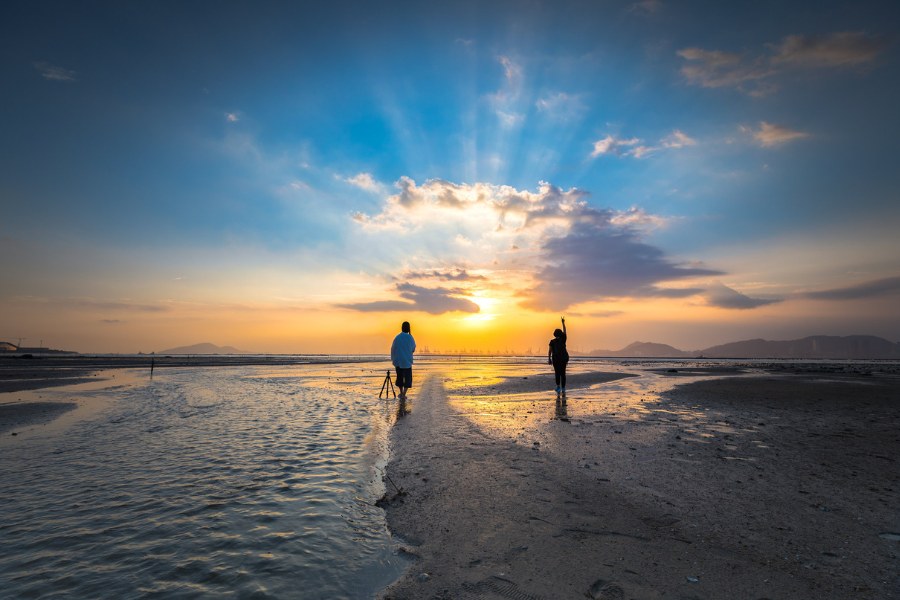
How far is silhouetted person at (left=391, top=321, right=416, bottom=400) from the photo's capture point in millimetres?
18500

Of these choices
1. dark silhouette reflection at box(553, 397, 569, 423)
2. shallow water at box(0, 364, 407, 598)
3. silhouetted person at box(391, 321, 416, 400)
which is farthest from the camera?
silhouetted person at box(391, 321, 416, 400)

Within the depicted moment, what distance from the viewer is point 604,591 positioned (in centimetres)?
360

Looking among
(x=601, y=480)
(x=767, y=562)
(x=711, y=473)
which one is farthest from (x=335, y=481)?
(x=711, y=473)

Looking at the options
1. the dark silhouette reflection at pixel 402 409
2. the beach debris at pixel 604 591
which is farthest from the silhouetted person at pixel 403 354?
the beach debris at pixel 604 591

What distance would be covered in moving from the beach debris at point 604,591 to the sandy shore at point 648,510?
1 centimetres

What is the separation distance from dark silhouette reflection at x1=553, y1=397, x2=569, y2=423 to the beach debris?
9243mm

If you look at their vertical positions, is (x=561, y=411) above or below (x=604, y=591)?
below

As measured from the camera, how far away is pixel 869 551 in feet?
13.9

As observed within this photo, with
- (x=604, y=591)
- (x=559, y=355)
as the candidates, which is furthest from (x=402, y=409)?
(x=604, y=591)

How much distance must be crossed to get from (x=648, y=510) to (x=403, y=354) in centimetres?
1423

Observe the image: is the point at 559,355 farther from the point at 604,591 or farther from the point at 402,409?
the point at 604,591

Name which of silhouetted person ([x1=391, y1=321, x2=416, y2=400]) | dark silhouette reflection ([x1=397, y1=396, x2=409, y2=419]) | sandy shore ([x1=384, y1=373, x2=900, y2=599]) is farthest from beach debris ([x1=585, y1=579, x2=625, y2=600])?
silhouetted person ([x1=391, y1=321, x2=416, y2=400])

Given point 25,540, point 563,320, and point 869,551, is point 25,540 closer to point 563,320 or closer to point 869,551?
point 869,551

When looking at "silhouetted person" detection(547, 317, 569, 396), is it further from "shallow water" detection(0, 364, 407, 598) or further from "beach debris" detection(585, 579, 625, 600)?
"beach debris" detection(585, 579, 625, 600)
